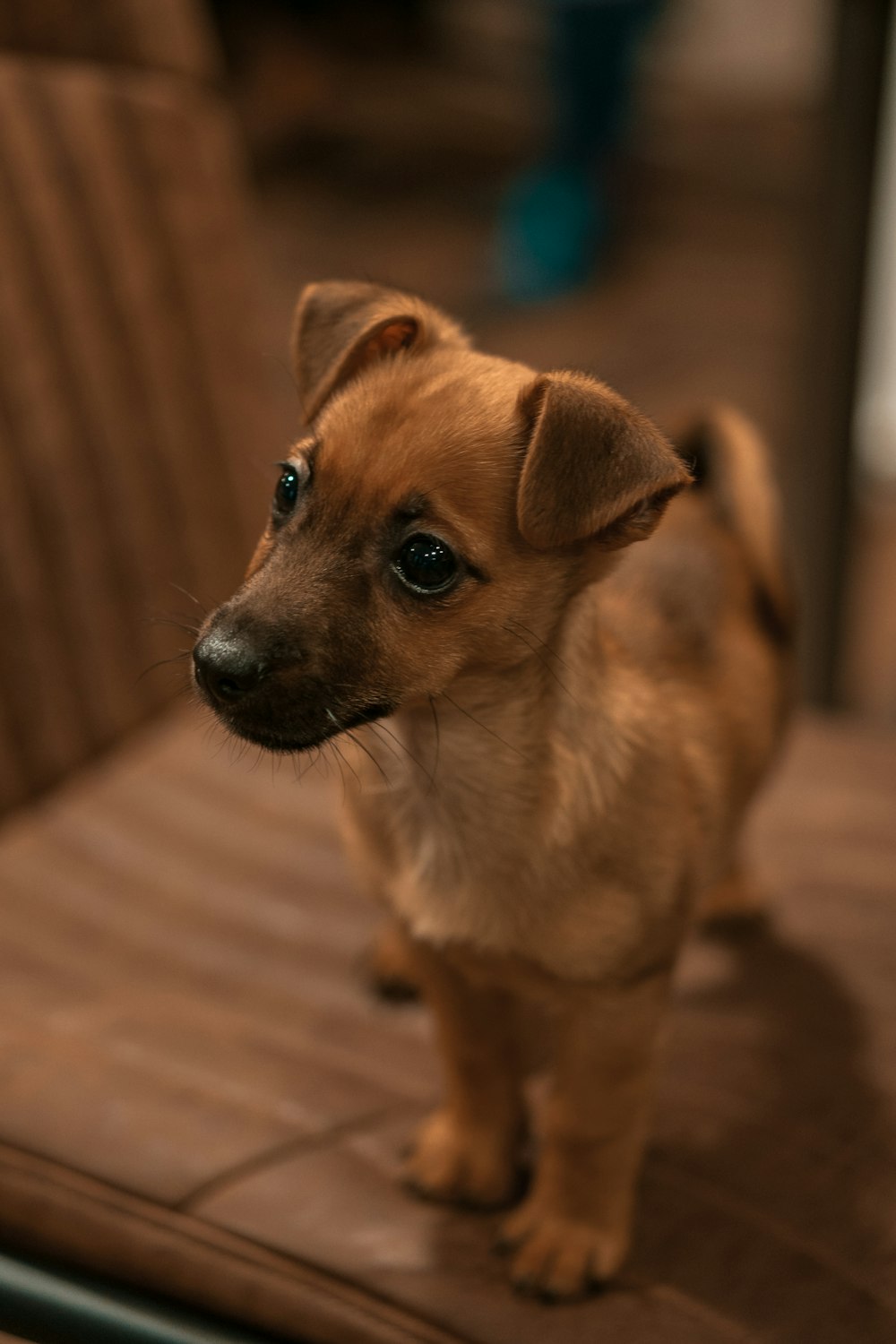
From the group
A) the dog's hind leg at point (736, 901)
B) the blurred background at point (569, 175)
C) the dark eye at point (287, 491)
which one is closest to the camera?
the dark eye at point (287, 491)

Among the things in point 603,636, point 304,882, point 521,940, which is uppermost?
point 603,636

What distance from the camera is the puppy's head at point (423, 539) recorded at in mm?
823

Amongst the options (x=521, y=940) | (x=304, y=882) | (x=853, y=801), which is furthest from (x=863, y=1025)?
(x=304, y=882)

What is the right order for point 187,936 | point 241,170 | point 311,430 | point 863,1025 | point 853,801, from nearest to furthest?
1. point 311,430
2. point 863,1025
3. point 187,936
4. point 853,801
5. point 241,170

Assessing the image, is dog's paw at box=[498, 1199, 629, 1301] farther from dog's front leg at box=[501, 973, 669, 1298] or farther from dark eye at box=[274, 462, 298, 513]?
dark eye at box=[274, 462, 298, 513]

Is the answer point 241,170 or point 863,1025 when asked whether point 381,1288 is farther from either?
point 241,170

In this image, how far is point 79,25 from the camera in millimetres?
1680

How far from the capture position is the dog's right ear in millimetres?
955

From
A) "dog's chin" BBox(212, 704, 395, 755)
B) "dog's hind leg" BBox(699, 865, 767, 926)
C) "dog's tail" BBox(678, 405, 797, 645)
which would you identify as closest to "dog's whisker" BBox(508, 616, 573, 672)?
"dog's chin" BBox(212, 704, 395, 755)

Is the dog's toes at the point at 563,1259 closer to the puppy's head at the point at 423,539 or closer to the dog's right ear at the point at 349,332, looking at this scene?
the puppy's head at the point at 423,539

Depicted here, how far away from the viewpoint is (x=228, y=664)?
0.81m

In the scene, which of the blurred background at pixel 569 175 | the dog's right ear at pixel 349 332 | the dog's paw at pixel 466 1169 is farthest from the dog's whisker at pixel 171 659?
the blurred background at pixel 569 175

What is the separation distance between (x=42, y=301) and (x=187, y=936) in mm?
834

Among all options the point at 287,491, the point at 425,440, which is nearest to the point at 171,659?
the point at 287,491
